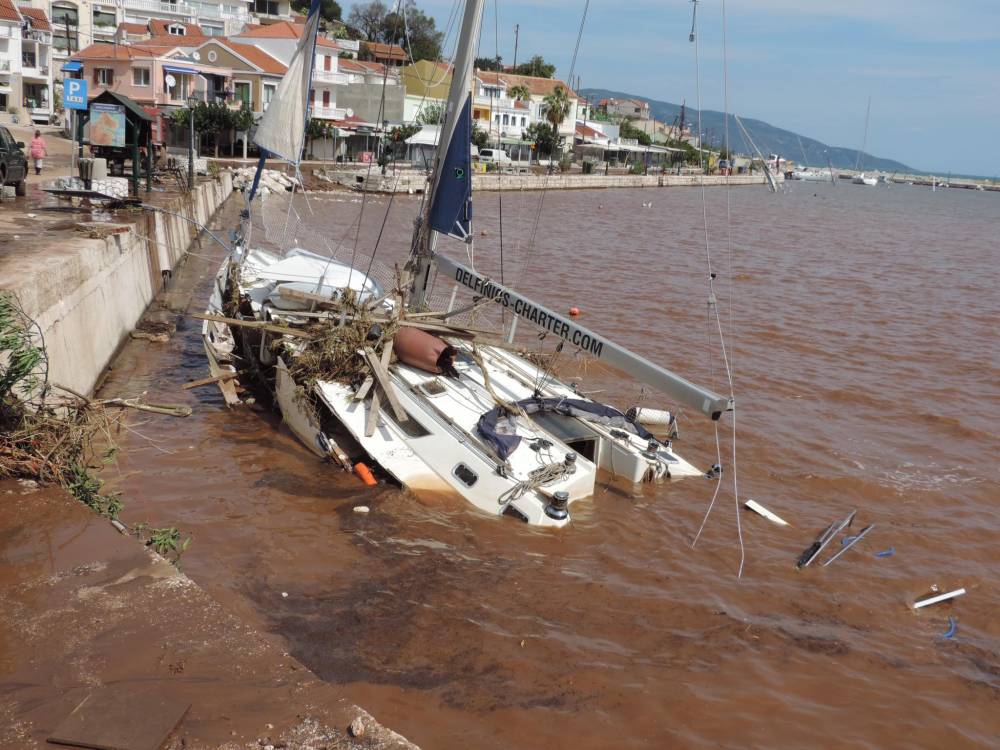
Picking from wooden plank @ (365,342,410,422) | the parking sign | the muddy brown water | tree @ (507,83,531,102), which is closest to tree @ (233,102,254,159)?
the parking sign

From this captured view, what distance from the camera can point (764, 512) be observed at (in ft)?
37.9

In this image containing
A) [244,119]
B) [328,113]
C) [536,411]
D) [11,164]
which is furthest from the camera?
[328,113]

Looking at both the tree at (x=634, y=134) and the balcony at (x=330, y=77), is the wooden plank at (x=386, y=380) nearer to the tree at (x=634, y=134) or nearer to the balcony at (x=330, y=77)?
the balcony at (x=330, y=77)

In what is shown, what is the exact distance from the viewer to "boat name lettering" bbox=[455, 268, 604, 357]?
10023 mm

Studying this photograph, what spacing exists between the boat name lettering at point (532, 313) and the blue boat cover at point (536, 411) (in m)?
1.08

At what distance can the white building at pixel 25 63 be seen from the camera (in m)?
53.8

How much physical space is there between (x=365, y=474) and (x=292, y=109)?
6.86 meters

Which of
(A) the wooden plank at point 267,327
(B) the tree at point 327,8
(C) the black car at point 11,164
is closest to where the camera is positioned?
(A) the wooden plank at point 267,327

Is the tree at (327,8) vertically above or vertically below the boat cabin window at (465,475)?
above

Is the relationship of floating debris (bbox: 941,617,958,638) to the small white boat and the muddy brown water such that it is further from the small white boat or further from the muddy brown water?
the small white boat

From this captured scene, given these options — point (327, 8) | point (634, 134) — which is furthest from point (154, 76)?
point (634, 134)

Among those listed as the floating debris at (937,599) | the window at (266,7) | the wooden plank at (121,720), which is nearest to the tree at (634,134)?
the window at (266,7)

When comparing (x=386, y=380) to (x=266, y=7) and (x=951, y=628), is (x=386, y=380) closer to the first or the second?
(x=951, y=628)

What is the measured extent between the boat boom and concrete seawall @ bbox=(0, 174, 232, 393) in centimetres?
564
